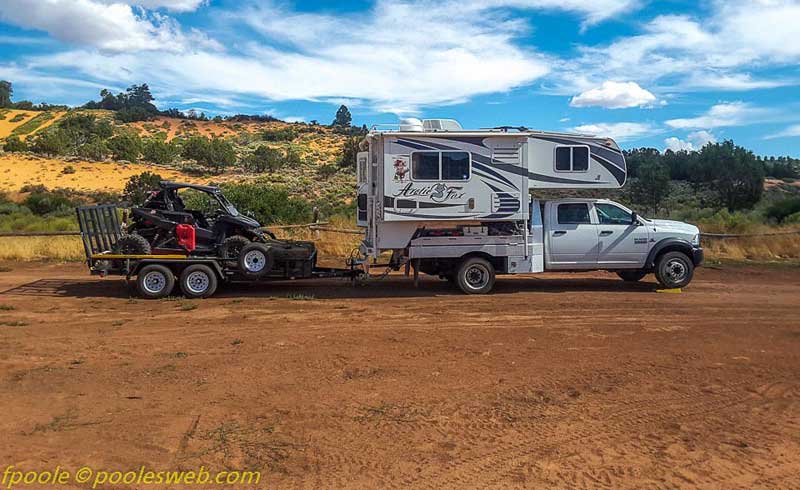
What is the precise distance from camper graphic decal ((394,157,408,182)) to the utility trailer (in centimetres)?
236

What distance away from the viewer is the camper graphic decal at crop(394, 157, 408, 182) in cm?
1185

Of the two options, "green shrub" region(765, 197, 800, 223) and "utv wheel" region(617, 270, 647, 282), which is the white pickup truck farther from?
"green shrub" region(765, 197, 800, 223)

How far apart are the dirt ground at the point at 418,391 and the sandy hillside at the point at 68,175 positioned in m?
38.5

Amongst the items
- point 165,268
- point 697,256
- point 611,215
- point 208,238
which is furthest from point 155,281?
point 697,256

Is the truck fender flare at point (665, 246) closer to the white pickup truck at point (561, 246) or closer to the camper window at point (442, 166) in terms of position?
the white pickup truck at point (561, 246)

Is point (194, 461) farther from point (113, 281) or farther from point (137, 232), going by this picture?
point (113, 281)

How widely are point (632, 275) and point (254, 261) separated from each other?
7.94m

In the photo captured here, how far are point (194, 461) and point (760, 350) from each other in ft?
22.4

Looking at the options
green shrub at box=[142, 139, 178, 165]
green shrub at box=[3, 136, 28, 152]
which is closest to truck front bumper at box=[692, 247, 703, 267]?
green shrub at box=[142, 139, 178, 165]

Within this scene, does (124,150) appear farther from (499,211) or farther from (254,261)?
(499,211)

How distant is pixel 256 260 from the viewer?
12.0 m

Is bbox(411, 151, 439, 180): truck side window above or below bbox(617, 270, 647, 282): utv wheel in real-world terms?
above

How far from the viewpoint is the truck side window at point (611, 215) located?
12430 mm

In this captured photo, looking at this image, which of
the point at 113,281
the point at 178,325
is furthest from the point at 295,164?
the point at 178,325
